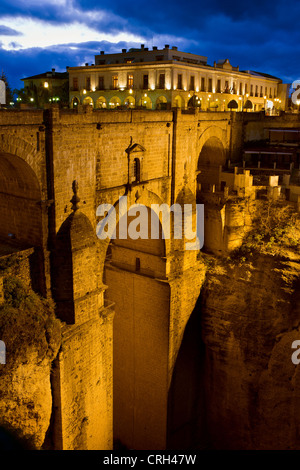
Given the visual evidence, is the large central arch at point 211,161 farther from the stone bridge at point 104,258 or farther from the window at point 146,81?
the window at point 146,81

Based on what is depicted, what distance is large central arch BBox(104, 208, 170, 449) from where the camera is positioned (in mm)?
20062

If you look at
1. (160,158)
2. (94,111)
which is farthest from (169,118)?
(94,111)

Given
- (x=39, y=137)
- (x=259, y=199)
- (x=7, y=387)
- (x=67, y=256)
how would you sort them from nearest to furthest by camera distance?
(x=7, y=387) → (x=39, y=137) → (x=67, y=256) → (x=259, y=199)

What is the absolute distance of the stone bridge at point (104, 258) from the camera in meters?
13.5

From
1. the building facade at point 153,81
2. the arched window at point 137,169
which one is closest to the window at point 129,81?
the building facade at point 153,81

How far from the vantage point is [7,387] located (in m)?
11.7

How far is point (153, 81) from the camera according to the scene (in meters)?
43.6

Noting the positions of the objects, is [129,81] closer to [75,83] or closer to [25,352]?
[75,83]

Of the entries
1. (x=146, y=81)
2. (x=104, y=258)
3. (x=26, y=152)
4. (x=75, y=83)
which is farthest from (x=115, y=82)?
(x=26, y=152)

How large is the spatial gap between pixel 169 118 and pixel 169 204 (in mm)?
3596

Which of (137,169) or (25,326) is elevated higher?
(137,169)

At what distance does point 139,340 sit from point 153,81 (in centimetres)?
3002

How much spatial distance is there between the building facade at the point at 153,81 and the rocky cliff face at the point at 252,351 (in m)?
24.8

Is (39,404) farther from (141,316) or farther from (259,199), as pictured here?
(259,199)
